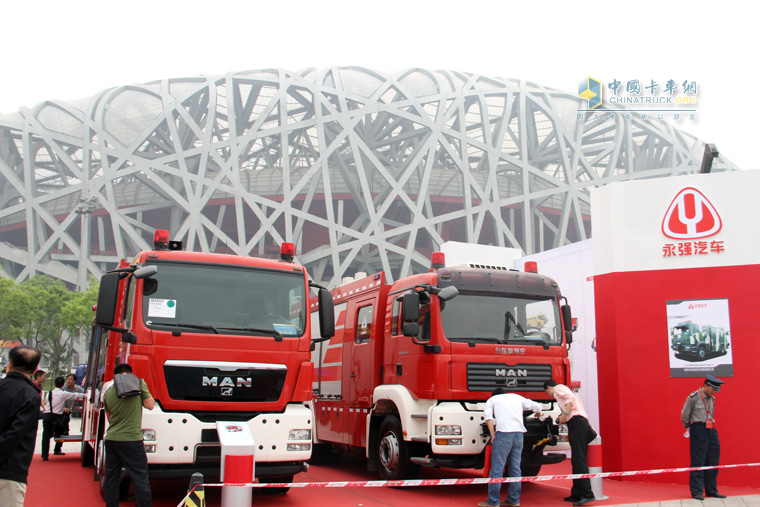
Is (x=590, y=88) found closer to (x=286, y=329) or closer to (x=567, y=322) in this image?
(x=567, y=322)

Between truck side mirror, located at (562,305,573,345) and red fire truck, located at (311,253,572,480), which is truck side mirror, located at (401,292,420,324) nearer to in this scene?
red fire truck, located at (311,253,572,480)

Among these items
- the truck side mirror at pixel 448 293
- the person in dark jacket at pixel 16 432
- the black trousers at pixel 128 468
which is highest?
the truck side mirror at pixel 448 293

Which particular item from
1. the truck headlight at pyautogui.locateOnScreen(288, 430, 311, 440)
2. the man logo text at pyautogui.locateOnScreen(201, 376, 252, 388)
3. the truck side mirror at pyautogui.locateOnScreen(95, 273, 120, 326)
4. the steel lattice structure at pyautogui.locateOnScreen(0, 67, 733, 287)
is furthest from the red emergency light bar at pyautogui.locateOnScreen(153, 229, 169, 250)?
the steel lattice structure at pyautogui.locateOnScreen(0, 67, 733, 287)

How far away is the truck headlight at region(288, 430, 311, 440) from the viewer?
283 inches

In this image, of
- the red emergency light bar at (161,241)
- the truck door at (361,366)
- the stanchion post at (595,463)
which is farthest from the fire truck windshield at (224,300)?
the stanchion post at (595,463)

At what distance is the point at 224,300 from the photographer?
743 cm

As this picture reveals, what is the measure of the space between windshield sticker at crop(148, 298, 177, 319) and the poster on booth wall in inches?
281

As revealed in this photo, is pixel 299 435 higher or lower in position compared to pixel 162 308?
lower

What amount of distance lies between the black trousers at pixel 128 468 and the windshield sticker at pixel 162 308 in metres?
1.39

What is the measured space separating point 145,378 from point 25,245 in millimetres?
47372

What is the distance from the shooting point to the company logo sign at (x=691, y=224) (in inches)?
391

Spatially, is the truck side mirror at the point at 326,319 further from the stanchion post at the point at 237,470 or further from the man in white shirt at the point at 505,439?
the man in white shirt at the point at 505,439

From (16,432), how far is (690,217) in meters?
9.37

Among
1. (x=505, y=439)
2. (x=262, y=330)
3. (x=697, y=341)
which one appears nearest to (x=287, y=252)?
(x=262, y=330)
